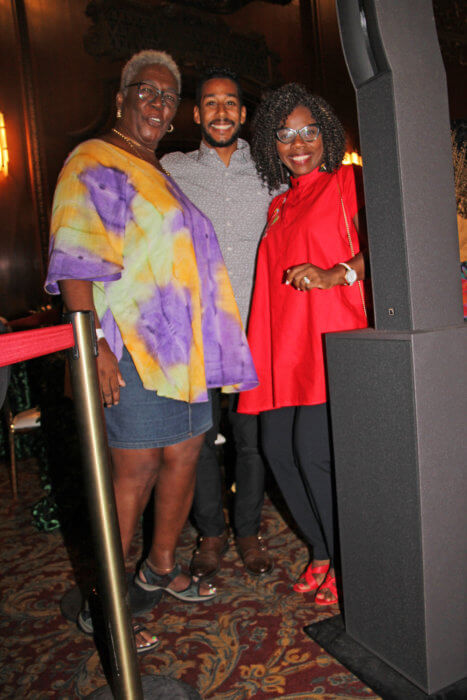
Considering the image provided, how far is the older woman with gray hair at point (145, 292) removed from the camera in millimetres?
1440

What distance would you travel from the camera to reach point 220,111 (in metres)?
1.93

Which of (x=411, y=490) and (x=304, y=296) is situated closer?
(x=411, y=490)

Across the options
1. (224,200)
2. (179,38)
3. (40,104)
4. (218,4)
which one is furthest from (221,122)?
(218,4)

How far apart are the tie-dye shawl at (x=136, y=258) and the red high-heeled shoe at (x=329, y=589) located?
73 cm

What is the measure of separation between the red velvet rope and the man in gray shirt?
925mm

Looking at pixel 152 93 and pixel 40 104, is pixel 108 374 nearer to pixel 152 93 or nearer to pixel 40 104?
pixel 152 93

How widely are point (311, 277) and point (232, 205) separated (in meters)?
0.57

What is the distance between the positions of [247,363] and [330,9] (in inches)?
211

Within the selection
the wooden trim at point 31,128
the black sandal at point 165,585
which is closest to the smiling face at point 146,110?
the black sandal at point 165,585

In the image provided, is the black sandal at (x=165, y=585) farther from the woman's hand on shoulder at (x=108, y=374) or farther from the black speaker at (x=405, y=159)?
the black speaker at (x=405, y=159)

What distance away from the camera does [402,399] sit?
1.21 metres

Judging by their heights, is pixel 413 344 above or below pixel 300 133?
below

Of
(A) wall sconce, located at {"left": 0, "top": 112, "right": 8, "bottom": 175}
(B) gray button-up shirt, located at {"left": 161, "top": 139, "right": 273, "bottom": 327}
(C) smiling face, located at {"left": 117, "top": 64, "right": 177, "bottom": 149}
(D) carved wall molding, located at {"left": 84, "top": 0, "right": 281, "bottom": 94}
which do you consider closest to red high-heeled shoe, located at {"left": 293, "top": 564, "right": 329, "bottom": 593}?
(B) gray button-up shirt, located at {"left": 161, "top": 139, "right": 273, "bottom": 327}

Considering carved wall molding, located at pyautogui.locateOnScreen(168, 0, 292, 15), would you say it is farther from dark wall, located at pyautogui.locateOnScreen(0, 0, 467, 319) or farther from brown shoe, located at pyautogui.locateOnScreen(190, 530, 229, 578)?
brown shoe, located at pyautogui.locateOnScreen(190, 530, 229, 578)
